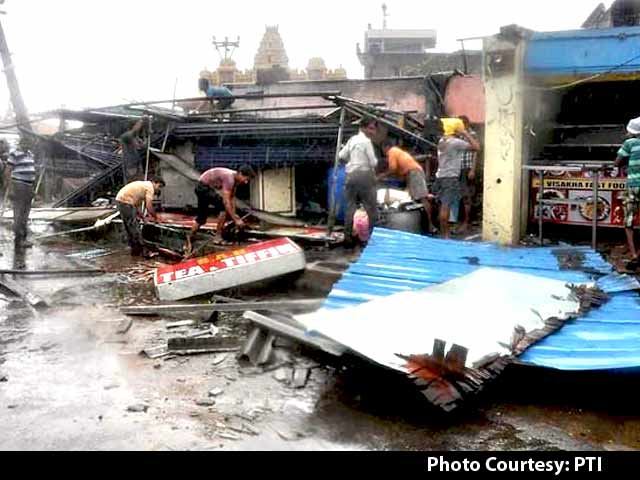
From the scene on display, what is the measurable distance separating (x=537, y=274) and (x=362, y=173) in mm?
3287

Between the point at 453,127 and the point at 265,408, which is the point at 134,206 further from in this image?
the point at 265,408

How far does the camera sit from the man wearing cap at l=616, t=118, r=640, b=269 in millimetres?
7652

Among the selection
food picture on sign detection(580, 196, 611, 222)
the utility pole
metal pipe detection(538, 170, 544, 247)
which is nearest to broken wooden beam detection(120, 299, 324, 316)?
metal pipe detection(538, 170, 544, 247)

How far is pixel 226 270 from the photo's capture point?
8.08 meters

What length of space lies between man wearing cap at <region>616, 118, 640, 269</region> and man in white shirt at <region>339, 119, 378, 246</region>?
3.22m

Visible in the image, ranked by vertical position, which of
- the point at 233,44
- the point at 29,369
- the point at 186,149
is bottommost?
the point at 29,369

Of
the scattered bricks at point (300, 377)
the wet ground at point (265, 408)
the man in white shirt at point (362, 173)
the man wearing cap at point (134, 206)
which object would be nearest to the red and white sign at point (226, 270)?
the man in white shirt at point (362, 173)

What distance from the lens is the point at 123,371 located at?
5656mm

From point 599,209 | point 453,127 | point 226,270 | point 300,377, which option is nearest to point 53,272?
point 226,270

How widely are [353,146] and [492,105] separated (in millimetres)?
2028

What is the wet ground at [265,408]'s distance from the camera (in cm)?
422

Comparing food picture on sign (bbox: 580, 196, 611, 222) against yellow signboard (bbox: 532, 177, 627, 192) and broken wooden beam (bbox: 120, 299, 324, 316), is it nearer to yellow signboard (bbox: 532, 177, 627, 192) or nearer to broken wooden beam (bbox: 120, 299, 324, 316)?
yellow signboard (bbox: 532, 177, 627, 192)

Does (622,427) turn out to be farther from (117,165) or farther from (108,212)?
(117,165)
